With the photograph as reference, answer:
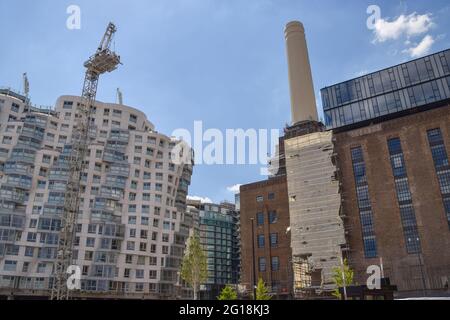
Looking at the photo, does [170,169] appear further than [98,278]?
Yes

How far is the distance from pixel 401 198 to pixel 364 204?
17.9ft

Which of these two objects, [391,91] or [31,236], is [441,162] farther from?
[31,236]

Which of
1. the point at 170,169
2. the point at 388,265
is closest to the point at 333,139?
the point at 388,265

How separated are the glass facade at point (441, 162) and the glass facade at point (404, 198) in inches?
165

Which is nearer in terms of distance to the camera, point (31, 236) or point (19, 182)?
point (31, 236)

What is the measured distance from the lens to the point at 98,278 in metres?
76.8

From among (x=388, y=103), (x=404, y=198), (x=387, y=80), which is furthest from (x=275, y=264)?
(x=387, y=80)

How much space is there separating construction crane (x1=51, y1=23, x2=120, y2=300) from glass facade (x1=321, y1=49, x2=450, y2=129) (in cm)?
4652

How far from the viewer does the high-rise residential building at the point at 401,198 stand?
52.2m

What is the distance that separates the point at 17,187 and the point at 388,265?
70.4 m

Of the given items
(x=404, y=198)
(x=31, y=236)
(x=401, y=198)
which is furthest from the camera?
(x=31, y=236)

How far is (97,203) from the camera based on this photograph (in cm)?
8269

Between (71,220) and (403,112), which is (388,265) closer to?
(403,112)

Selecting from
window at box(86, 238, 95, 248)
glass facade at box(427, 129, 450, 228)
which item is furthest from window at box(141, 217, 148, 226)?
glass facade at box(427, 129, 450, 228)
